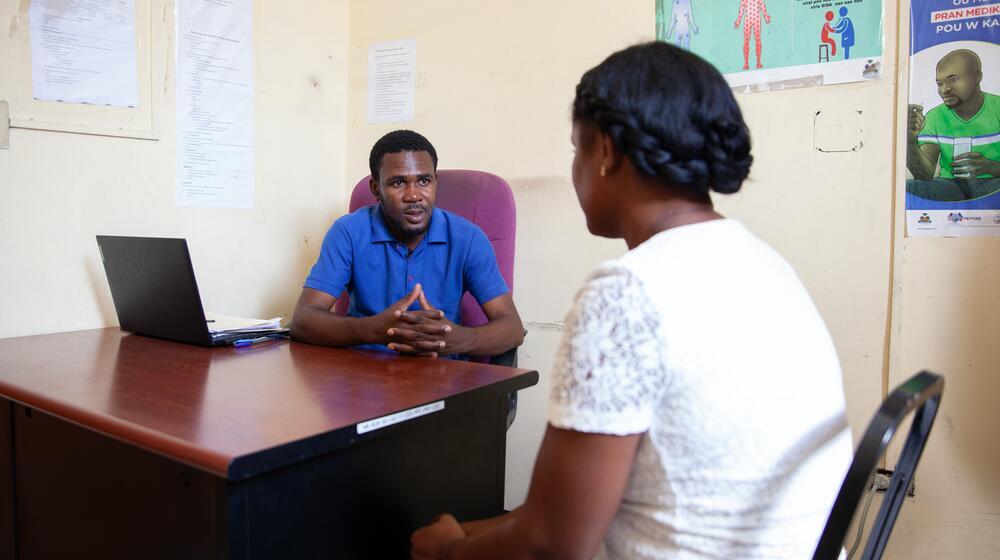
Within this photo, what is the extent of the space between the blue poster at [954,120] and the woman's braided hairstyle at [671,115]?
116 centimetres

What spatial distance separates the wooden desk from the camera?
3.11 ft

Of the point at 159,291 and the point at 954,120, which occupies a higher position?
the point at 954,120

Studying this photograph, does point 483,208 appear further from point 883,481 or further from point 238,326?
point 883,481

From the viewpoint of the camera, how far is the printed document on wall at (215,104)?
2.18 m

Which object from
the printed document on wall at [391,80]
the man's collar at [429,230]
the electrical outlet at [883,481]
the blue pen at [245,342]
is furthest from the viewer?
the printed document on wall at [391,80]

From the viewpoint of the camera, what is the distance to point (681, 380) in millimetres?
699

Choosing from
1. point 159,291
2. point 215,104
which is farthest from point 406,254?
point 215,104

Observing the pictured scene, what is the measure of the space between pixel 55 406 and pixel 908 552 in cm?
191

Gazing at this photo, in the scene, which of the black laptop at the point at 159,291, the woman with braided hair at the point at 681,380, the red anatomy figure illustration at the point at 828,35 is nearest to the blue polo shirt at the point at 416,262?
the black laptop at the point at 159,291

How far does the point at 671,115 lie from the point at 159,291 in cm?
132

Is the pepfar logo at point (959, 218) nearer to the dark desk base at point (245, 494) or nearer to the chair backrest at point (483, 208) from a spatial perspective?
the chair backrest at point (483, 208)

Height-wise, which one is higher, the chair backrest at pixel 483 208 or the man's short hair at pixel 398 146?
the man's short hair at pixel 398 146

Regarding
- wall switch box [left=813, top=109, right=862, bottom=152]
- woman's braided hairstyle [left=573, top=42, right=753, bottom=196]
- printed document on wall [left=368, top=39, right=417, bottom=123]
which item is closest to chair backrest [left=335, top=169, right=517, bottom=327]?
printed document on wall [left=368, top=39, right=417, bottom=123]

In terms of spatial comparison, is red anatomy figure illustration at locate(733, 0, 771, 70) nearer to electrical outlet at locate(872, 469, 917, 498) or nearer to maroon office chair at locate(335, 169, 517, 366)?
maroon office chair at locate(335, 169, 517, 366)
